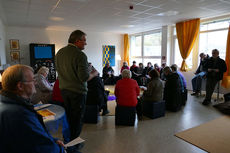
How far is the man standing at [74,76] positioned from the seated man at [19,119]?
884 millimetres

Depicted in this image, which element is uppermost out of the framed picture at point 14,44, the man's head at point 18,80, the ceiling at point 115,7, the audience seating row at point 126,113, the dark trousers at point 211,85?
the ceiling at point 115,7

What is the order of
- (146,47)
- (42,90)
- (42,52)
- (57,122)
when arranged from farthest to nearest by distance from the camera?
(146,47) < (42,52) < (42,90) < (57,122)

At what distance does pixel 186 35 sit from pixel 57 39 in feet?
19.7

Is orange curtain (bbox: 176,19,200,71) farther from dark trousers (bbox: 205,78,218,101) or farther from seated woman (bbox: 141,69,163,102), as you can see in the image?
seated woman (bbox: 141,69,163,102)

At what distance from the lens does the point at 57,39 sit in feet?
26.3

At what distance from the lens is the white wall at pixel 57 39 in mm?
7273

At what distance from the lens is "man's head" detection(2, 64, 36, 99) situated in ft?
3.05

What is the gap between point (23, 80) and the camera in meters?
0.96

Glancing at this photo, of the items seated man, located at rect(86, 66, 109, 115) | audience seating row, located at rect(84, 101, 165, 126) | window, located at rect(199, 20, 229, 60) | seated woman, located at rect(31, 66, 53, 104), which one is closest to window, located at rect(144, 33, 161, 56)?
window, located at rect(199, 20, 229, 60)

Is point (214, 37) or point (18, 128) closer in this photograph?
point (18, 128)

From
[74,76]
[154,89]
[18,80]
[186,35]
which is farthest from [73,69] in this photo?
[186,35]

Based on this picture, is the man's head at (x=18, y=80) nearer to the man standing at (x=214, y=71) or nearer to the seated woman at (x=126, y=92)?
the seated woman at (x=126, y=92)

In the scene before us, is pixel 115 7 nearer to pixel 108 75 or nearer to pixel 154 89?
pixel 154 89

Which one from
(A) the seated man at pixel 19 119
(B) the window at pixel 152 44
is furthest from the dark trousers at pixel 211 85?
(A) the seated man at pixel 19 119
